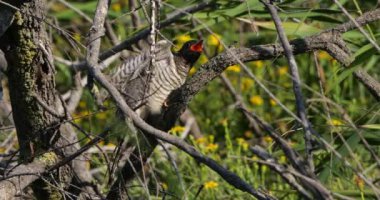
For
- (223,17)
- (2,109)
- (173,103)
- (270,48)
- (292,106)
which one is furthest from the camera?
(292,106)

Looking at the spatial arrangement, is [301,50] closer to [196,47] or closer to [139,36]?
[139,36]

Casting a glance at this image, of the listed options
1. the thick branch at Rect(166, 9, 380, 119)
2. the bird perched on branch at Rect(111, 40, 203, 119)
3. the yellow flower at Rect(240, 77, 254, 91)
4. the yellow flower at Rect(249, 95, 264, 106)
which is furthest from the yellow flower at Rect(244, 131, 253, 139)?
the thick branch at Rect(166, 9, 380, 119)

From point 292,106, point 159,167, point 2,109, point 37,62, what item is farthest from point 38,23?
point 292,106

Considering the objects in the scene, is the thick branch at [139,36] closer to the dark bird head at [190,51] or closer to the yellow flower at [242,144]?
the dark bird head at [190,51]

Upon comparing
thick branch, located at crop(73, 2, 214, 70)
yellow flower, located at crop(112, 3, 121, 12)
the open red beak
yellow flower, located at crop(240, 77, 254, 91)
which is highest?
thick branch, located at crop(73, 2, 214, 70)

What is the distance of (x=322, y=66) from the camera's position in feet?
18.6

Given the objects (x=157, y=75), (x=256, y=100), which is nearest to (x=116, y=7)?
(x=256, y=100)

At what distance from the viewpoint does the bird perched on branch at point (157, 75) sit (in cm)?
349

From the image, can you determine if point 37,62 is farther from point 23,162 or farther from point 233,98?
point 233,98

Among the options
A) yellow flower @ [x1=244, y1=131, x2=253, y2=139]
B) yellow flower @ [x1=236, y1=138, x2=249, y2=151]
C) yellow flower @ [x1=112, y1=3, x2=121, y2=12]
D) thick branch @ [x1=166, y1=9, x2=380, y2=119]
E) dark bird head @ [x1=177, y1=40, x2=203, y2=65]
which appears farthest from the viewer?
yellow flower @ [x1=112, y1=3, x2=121, y2=12]

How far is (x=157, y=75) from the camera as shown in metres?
3.74

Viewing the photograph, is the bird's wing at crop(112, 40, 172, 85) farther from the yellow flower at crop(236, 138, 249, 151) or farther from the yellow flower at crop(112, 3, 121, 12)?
the yellow flower at crop(112, 3, 121, 12)

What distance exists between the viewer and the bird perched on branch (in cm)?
349

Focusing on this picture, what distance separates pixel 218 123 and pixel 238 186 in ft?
10.6
